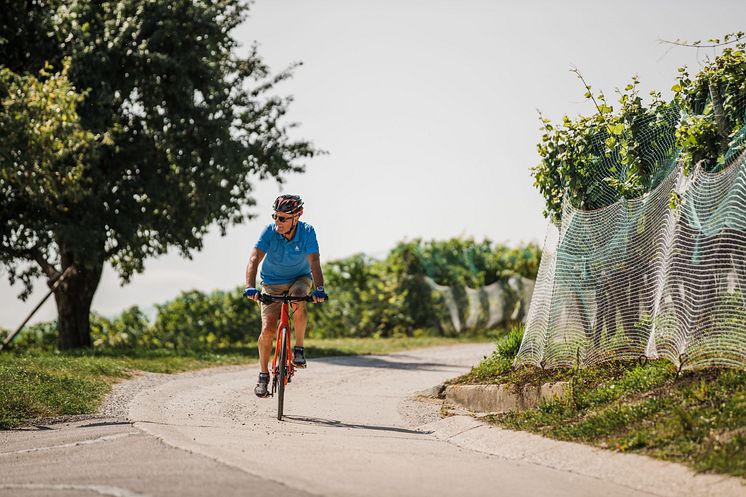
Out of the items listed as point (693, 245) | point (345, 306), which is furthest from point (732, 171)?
point (345, 306)

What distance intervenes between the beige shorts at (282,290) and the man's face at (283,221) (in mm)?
589

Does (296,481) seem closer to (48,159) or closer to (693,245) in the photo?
(693,245)

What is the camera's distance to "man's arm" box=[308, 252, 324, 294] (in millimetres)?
9656

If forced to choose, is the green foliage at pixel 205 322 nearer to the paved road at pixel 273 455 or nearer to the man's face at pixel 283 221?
the paved road at pixel 273 455

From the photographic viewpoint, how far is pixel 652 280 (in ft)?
31.1

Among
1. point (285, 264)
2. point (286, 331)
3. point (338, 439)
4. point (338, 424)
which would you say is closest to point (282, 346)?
point (286, 331)

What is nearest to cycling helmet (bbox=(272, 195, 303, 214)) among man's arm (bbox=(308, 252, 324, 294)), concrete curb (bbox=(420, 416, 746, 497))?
man's arm (bbox=(308, 252, 324, 294))

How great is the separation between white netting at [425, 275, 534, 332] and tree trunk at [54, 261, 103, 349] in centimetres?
967

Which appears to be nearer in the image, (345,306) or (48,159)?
(48,159)

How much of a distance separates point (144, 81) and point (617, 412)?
16722 millimetres

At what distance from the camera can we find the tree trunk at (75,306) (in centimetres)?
2338

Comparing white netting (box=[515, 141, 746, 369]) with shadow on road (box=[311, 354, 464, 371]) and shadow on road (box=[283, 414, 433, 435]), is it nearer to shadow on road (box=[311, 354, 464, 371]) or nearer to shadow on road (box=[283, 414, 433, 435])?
shadow on road (box=[283, 414, 433, 435])

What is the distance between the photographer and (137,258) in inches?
928

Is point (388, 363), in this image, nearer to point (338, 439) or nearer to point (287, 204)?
point (287, 204)
